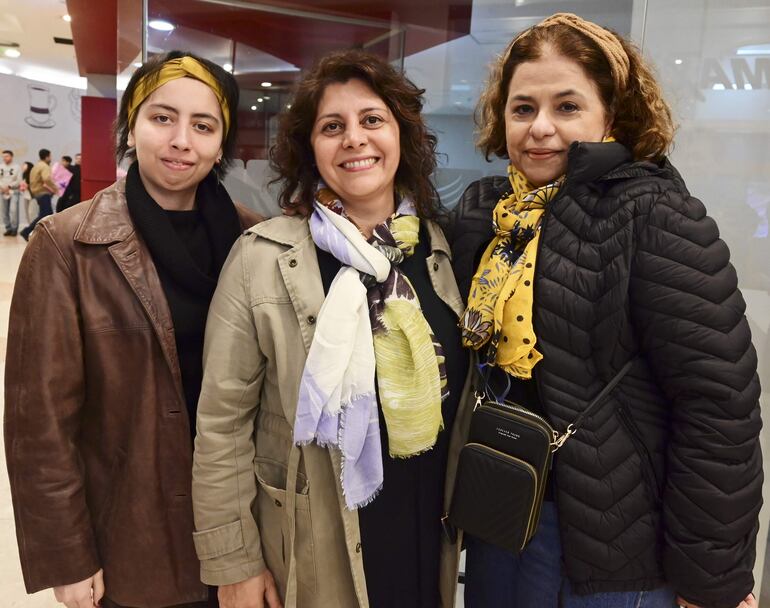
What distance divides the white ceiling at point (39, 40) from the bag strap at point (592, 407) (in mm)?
10429

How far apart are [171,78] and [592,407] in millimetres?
1409

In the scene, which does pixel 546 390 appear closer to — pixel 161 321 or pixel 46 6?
pixel 161 321

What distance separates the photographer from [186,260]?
1.54 m

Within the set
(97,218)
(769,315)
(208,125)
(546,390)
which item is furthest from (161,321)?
(769,315)

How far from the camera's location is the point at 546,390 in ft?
4.30

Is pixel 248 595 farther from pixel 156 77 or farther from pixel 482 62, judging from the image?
pixel 482 62

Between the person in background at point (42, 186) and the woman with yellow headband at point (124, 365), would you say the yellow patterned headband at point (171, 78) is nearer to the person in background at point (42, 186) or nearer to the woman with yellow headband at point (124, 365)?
the woman with yellow headband at point (124, 365)

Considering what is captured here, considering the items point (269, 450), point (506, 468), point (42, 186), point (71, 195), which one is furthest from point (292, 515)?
point (42, 186)

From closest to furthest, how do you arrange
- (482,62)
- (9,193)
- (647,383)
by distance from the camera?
(647,383) < (482,62) < (9,193)

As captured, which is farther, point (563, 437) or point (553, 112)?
point (553, 112)

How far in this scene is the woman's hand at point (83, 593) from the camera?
152 centimetres

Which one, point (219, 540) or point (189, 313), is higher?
point (189, 313)

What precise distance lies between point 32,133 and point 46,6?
990cm

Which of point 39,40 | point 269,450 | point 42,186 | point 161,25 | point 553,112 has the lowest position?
point 269,450
